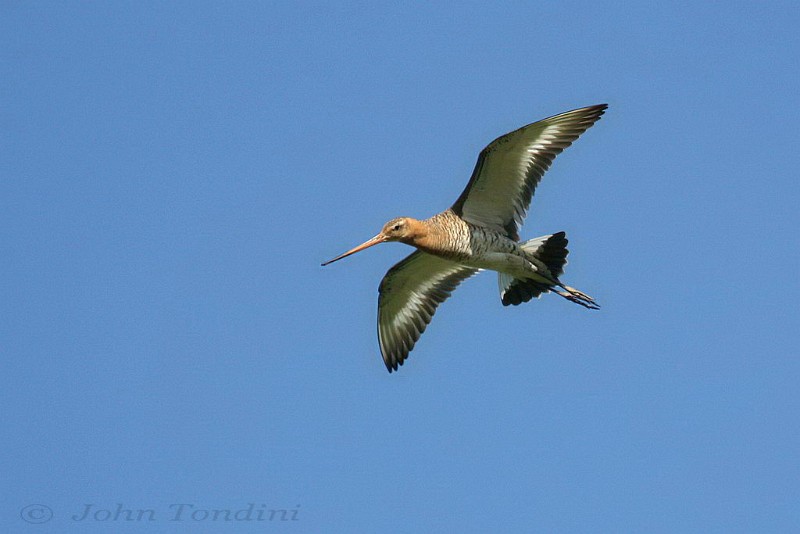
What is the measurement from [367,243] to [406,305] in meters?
1.58

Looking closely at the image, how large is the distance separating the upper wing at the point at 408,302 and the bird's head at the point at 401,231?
46.9 inches

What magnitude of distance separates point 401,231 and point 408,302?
5.95 ft

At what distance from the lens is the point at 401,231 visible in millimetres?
12836

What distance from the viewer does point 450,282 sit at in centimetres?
1438

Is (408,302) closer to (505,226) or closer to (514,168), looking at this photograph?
(505,226)

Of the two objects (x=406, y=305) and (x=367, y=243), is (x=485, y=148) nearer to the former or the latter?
(x=367, y=243)

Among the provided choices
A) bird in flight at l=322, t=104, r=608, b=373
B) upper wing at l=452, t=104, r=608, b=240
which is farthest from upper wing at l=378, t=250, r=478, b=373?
upper wing at l=452, t=104, r=608, b=240

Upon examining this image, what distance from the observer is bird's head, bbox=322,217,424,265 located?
12781 mm

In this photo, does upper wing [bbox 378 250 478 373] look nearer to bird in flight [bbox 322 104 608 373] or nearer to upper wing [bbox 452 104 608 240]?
bird in flight [bbox 322 104 608 373]

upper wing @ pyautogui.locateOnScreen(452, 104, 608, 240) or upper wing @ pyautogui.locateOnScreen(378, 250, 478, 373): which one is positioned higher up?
upper wing @ pyautogui.locateOnScreen(452, 104, 608, 240)

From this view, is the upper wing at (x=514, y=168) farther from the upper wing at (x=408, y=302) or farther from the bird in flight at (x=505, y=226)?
the upper wing at (x=408, y=302)

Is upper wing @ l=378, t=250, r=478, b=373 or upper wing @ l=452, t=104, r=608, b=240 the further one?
upper wing @ l=378, t=250, r=478, b=373

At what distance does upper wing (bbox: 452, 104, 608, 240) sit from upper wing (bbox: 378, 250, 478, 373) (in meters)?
1.13

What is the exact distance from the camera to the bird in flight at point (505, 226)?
12727mm
